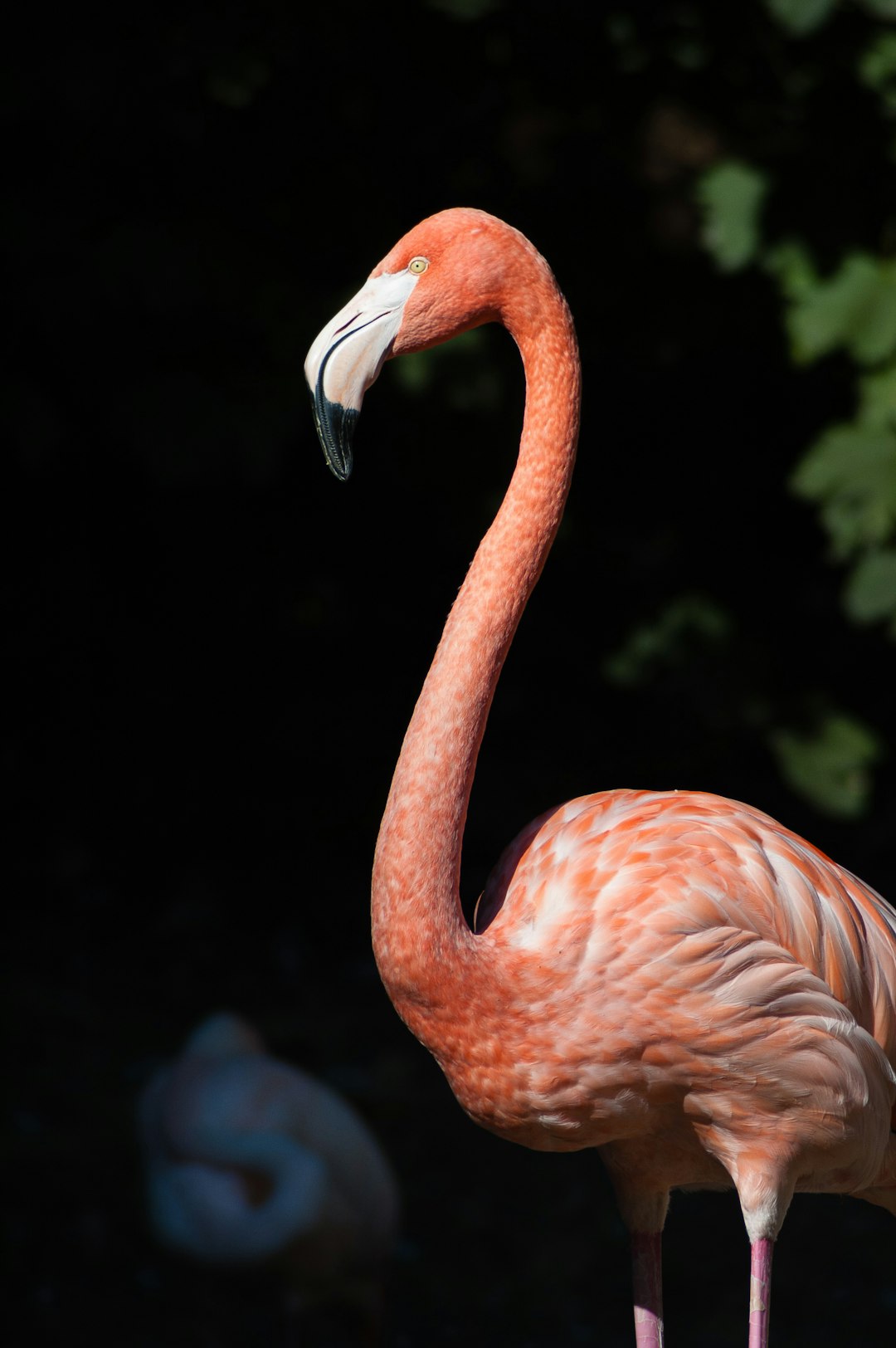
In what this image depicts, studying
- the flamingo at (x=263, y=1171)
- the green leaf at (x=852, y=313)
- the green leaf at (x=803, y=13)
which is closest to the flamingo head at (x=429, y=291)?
the green leaf at (x=803, y=13)

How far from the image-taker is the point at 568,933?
1964 mm

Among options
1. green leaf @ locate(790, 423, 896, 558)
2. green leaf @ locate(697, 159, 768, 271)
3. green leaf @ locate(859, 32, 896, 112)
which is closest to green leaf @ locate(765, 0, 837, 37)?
green leaf @ locate(859, 32, 896, 112)

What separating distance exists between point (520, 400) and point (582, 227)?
0.54 metres

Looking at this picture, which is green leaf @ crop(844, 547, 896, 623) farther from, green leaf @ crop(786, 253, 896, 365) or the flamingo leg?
the flamingo leg

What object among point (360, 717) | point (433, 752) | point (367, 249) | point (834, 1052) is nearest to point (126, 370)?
point (367, 249)

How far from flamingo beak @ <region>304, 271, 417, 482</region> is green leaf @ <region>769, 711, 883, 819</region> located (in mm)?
2878

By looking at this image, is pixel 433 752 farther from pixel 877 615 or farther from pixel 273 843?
pixel 273 843

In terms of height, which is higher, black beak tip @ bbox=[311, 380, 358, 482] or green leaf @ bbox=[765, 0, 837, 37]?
green leaf @ bbox=[765, 0, 837, 37]

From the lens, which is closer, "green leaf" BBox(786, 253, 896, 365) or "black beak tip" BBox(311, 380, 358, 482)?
"black beak tip" BBox(311, 380, 358, 482)

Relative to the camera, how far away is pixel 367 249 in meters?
4.36

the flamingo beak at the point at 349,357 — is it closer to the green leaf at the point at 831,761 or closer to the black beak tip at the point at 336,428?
the black beak tip at the point at 336,428

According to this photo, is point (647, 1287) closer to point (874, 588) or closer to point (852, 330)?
point (874, 588)

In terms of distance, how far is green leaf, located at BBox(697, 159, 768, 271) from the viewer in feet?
12.7

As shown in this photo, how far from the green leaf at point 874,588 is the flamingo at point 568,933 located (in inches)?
73.2
